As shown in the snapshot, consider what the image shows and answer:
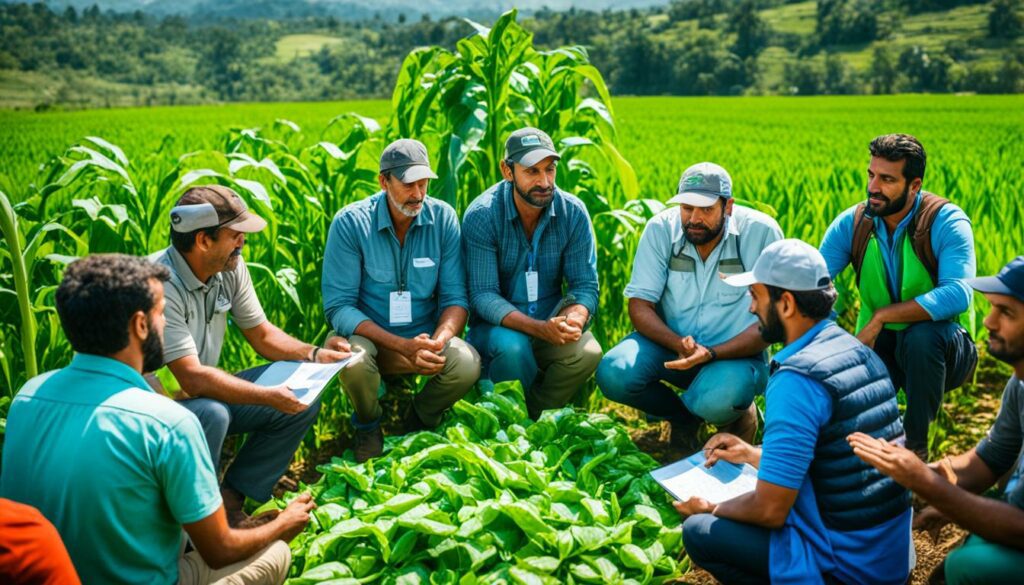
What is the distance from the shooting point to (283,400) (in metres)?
3.40

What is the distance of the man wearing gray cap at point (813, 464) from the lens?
2486 millimetres

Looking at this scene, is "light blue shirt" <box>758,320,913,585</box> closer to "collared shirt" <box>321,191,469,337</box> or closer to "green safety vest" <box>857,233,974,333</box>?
"green safety vest" <box>857,233,974,333</box>

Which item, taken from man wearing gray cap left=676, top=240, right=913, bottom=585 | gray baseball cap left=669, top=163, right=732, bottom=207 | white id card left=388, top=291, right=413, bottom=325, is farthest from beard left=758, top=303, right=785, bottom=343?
white id card left=388, top=291, right=413, bottom=325

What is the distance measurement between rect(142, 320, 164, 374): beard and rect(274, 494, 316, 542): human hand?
647 mm

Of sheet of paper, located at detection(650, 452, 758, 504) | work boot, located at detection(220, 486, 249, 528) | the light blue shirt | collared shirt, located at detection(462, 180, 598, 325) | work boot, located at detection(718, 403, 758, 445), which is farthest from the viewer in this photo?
collared shirt, located at detection(462, 180, 598, 325)

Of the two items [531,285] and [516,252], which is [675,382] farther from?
[516,252]

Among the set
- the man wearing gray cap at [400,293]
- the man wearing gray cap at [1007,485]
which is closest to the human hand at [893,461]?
the man wearing gray cap at [1007,485]

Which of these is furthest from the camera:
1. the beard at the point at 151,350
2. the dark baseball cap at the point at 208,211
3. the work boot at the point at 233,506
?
the work boot at the point at 233,506

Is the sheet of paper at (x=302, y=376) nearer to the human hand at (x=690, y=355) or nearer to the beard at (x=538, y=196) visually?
the beard at (x=538, y=196)

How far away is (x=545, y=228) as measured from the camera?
4461mm

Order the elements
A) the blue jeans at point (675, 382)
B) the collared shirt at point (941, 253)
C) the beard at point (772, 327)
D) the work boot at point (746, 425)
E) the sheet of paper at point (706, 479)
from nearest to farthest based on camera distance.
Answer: the beard at point (772, 327) → the sheet of paper at point (706, 479) → the collared shirt at point (941, 253) → the blue jeans at point (675, 382) → the work boot at point (746, 425)

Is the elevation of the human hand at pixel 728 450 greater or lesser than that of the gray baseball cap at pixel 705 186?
lesser

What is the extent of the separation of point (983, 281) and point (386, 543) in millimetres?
2136

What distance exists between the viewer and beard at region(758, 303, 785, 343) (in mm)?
2723
